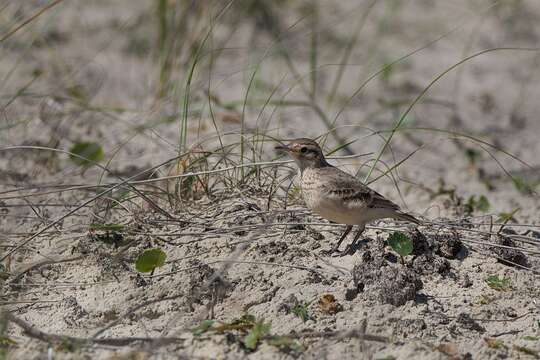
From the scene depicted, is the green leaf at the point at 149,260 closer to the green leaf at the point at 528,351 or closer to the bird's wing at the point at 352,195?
the bird's wing at the point at 352,195

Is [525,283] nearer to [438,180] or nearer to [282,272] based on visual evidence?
[282,272]

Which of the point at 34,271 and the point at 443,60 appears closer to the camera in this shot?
the point at 34,271

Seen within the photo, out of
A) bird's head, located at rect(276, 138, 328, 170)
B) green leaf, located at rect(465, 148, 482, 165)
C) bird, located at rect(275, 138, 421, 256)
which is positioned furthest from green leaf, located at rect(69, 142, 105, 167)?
green leaf, located at rect(465, 148, 482, 165)

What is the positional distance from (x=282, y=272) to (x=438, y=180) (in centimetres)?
253

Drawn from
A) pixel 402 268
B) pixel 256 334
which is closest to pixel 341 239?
pixel 402 268

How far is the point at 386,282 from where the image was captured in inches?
154

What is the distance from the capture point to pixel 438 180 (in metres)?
6.29

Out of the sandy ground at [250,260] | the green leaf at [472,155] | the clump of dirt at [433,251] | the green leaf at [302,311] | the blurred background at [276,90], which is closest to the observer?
the sandy ground at [250,260]

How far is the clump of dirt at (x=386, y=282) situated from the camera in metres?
3.90

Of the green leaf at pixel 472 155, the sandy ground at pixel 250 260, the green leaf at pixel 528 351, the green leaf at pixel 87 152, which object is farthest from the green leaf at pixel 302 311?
the green leaf at pixel 472 155

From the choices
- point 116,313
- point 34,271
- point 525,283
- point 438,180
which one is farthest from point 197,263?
point 438,180

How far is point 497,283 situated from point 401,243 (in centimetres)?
51

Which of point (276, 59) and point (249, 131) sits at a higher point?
point (276, 59)

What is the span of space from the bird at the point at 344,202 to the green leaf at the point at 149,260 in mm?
803
